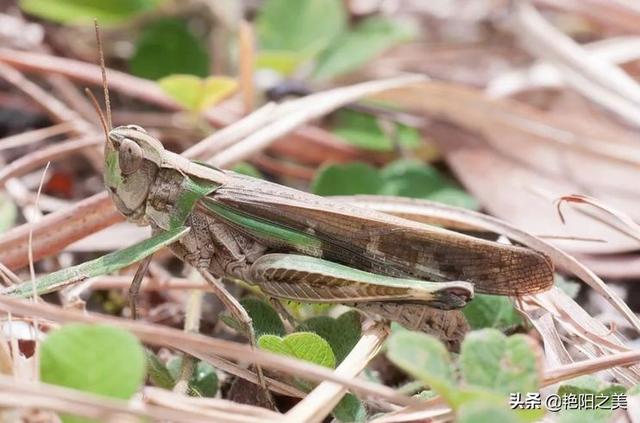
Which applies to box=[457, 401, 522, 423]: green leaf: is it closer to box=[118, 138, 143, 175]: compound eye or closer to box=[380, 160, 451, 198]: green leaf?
box=[118, 138, 143, 175]: compound eye

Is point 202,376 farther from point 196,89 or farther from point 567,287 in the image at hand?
point 196,89

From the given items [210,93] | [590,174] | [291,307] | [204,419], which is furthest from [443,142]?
[204,419]

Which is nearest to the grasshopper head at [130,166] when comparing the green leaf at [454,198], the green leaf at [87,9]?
the green leaf at [454,198]

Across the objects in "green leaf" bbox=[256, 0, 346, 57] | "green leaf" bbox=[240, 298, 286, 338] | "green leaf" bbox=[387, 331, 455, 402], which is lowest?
"green leaf" bbox=[387, 331, 455, 402]

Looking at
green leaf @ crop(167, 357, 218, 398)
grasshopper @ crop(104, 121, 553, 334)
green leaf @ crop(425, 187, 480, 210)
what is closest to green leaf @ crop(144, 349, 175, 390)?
green leaf @ crop(167, 357, 218, 398)

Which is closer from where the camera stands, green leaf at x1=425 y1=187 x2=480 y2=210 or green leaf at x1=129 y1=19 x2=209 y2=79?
green leaf at x1=425 y1=187 x2=480 y2=210

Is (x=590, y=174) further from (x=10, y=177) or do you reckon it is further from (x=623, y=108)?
(x=10, y=177)

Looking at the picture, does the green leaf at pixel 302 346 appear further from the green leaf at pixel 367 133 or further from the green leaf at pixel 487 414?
the green leaf at pixel 367 133
